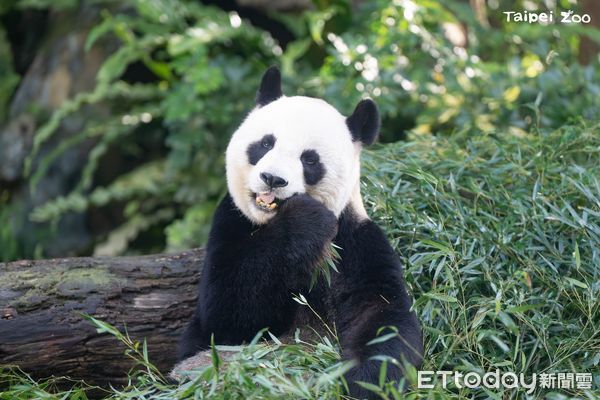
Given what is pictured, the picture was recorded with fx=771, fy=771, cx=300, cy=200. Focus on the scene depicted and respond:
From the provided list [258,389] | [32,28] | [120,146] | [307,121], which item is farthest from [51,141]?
[258,389]

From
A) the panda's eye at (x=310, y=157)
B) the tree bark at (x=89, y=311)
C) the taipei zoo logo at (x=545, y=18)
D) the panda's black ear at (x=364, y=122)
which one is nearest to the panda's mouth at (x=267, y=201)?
the panda's eye at (x=310, y=157)

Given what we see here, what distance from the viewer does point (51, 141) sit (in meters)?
9.98

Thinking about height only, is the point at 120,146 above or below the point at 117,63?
below

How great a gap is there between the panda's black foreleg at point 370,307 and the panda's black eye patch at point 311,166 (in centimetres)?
37

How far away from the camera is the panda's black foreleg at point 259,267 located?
418 cm

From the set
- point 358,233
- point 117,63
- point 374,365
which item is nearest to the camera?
point 374,365

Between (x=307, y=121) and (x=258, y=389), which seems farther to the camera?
(x=307, y=121)

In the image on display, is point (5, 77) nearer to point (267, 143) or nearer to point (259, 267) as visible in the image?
point (267, 143)

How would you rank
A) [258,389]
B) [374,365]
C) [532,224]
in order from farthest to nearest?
[532,224] < [374,365] < [258,389]

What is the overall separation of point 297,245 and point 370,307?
0.53 m

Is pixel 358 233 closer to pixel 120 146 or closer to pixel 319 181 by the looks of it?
pixel 319 181

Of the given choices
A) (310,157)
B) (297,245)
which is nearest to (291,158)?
(310,157)

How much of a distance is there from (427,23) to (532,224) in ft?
16.3

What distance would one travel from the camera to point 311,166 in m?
4.27
